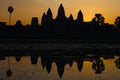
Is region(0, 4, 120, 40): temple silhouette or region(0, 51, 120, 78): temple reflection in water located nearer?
region(0, 51, 120, 78): temple reflection in water

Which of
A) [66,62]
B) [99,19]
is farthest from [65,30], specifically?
[66,62]

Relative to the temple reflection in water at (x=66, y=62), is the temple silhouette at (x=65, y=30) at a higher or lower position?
higher

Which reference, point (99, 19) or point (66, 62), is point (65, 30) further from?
point (66, 62)

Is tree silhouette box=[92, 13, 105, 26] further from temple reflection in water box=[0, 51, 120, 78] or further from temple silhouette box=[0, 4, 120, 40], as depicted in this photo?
temple reflection in water box=[0, 51, 120, 78]

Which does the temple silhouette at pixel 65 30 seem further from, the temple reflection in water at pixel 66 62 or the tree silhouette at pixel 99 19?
the temple reflection in water at pixel 66 62

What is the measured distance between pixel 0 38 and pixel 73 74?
283ft

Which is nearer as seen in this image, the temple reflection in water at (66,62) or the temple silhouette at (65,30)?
the temple reflection in water at (66,62)

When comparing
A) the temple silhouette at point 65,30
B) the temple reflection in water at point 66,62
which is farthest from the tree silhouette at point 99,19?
the temple reflection in water at point 66,62

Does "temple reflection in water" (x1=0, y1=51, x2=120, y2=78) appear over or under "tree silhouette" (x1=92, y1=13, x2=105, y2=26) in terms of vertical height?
under

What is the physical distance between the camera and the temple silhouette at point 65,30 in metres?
129

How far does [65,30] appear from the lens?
148625 mm

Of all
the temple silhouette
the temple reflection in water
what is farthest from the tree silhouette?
the temple reflection in water

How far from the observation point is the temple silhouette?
423ft

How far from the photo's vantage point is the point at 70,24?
16262cm
